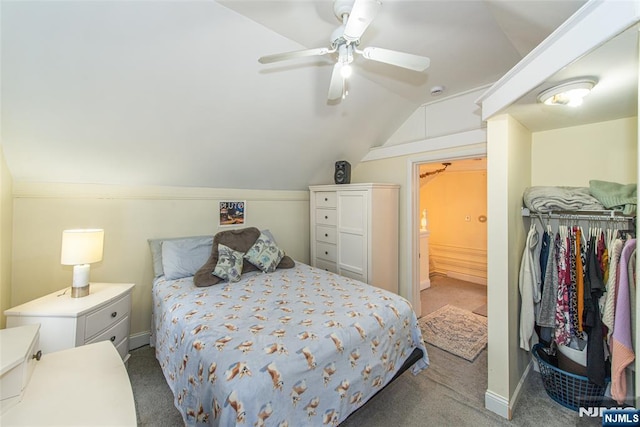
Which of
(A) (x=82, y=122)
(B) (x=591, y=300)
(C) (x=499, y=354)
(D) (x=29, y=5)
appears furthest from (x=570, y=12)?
(A) (x=82, y=122)

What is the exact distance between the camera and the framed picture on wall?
10.7ft

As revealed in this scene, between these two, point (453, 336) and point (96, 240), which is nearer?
point (96, 240)

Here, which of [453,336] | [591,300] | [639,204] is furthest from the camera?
[453,336]

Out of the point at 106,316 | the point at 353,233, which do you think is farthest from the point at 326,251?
the point at 106,316

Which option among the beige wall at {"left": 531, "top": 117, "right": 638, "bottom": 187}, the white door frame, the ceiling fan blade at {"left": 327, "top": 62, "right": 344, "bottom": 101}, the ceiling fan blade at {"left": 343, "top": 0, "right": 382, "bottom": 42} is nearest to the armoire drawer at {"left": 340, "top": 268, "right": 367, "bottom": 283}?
the white door frame

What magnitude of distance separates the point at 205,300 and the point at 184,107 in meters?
1.59

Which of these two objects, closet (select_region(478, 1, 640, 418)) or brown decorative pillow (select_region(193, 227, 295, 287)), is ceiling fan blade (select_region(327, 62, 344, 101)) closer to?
closet (select_region(478, 1, 640, 418))

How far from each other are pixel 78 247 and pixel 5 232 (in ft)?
1.88

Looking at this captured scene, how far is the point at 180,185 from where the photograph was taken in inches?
115

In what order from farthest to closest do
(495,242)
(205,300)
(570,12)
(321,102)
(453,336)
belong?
(453,336), (321,102), (205,300), (495,242), (570,12)

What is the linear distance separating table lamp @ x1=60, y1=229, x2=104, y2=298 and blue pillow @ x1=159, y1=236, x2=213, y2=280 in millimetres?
564

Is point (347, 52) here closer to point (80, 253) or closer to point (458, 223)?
point (80, 253)

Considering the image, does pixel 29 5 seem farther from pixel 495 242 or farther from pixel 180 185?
pixel 495 242

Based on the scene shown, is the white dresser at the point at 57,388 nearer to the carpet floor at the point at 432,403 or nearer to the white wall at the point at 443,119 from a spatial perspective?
the carpet floor at the point at 432,403
